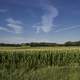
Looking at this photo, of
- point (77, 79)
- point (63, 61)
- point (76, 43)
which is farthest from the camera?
point (76, 43)

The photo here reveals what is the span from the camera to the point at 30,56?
26562mm

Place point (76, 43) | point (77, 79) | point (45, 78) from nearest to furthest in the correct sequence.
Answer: point (77, 79)
point (45, 78)
point (76, 43)

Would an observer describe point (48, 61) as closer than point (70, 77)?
No

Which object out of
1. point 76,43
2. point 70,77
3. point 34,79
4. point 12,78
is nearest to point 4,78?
point 12,78

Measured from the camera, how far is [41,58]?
87.0 feet

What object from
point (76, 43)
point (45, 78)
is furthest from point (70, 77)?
point (76, 43)

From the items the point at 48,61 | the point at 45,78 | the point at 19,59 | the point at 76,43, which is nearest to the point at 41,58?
the point at 48,61

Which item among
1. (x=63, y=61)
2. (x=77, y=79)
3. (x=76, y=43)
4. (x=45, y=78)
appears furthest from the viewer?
(x=76, y=43)

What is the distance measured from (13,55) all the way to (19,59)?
1182 millimetres

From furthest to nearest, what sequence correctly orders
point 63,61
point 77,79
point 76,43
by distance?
point 76,43, point 63,61, point 77,79

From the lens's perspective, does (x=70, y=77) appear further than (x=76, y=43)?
No

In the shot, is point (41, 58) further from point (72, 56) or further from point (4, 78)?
A: point (4, 78)

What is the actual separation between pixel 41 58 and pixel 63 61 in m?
2.84

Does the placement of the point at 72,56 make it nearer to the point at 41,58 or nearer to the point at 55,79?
the point at 41,58
